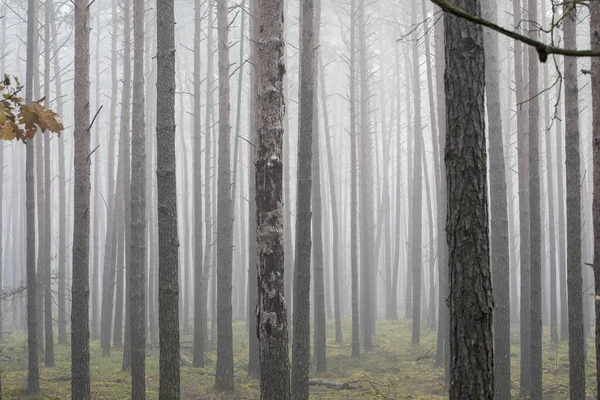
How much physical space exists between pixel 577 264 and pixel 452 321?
Answer: 4.21m

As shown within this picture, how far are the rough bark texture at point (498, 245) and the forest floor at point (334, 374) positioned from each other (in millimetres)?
1407

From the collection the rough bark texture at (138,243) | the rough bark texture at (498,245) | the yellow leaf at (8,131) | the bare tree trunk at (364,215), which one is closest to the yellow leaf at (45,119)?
the yellow leaf at (8,131)

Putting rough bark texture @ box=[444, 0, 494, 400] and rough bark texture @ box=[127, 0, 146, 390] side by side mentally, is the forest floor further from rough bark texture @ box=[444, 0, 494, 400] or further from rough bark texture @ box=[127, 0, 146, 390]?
rough bark texture @ box=[444, 0, 494, 400]

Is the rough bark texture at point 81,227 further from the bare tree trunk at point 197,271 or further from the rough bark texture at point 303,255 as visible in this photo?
the bare tree trunk at point 197,271

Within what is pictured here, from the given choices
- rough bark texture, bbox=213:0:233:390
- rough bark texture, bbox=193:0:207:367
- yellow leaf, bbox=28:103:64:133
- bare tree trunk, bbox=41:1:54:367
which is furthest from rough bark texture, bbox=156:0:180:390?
bare tree trunk, bbox=41:1:54:367

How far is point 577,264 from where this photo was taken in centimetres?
751

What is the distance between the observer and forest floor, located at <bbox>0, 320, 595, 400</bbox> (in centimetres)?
1007

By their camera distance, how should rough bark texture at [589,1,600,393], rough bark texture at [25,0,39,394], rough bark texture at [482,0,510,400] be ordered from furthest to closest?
rough bark texture at [25,0,39,394] < rough bark texture at [482,0,510,400] < rough bark texture at [589,1,600,393]

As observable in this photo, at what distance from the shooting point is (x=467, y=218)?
4098 mm

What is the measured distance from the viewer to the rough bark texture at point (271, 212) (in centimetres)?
566

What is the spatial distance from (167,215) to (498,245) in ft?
18.1

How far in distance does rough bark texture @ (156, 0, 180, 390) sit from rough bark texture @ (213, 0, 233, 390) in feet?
12.3

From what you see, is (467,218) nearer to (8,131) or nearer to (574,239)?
(8,131)

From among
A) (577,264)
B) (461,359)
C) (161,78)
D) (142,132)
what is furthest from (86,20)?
(577,264)
